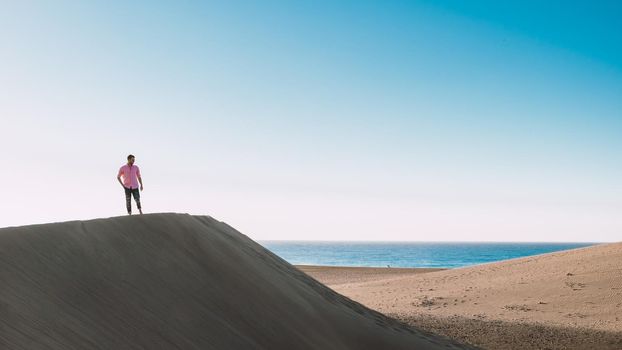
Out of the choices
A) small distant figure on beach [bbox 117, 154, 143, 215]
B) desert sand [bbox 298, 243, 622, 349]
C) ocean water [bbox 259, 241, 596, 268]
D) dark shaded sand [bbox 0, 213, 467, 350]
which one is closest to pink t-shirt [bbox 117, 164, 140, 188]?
small distant figure on beach [bbox 117, 154, 143, 215]

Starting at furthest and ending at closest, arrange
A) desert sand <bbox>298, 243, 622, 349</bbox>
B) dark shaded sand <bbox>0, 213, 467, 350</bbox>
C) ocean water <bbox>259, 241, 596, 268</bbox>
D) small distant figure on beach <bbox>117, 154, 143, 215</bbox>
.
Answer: ocean water <bbox>259, 241, 596, 268</bbox>
desert sand <bbox>298, 243, 622, 349</bbox>
small distant figure on beach <bbox>117, 154, 143, 215</bbox>
dark shaded sand <bbox>0, 213, 467, 350</bbox>

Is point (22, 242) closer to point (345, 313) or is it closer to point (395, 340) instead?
point (345, 313)

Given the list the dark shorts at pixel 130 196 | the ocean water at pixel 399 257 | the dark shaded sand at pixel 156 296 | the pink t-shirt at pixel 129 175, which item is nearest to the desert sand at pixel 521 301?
the dark shaded sand at pixel 156 296

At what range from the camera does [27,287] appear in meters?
3.61

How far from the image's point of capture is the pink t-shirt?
8.45 metres

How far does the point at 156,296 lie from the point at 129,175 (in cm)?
446

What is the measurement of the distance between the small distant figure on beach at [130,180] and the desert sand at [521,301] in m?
6.40

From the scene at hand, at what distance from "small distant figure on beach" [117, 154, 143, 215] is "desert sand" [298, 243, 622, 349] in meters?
6.40

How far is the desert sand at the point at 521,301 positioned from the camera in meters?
10.0

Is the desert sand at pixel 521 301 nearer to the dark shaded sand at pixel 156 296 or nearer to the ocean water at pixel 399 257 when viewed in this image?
the dark shaded sand at pixel 156 296

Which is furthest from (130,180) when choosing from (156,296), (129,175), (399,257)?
(399,257)

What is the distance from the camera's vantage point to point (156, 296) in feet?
14.7

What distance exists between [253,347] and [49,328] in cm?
189

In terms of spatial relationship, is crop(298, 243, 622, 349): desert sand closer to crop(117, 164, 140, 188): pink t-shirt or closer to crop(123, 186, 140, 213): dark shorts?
crop(123, 186, 140, 213): dark shorts
